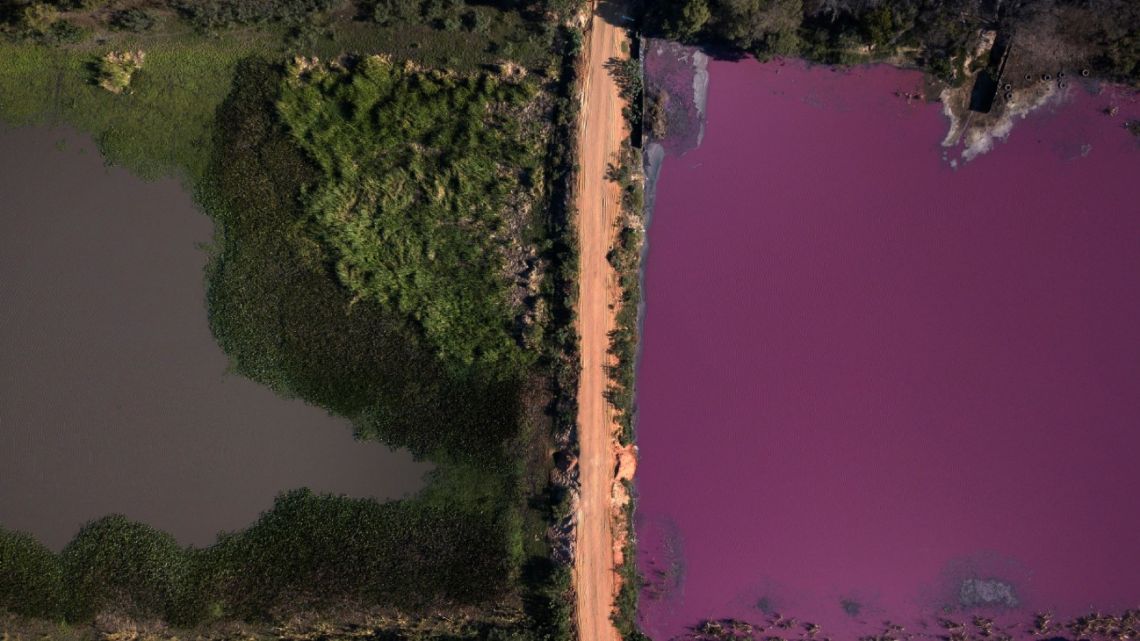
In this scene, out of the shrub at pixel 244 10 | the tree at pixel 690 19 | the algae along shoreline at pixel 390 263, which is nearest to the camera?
the tree at pixel 690 19

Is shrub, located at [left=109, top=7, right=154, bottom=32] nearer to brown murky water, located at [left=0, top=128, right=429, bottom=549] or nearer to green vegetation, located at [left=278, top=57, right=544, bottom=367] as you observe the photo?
brown murky water, located at [left=0, top=128, right=429, bottom=549]

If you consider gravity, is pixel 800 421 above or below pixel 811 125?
below

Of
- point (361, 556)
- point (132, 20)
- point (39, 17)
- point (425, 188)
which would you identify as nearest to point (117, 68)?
point (132, 20)

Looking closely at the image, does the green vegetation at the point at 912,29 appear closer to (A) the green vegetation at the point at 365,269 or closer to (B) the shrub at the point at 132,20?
(A) the green vegetation at the point at 365,269

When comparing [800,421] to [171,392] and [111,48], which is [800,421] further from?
[111,48]

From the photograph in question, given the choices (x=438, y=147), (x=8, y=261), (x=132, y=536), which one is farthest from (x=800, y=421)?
(x=8, y=261)

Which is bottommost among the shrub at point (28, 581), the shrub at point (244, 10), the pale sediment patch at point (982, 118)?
the shrub at point (28, 581)

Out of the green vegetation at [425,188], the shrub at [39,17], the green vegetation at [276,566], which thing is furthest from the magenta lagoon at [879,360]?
the shrub at [39,17]
